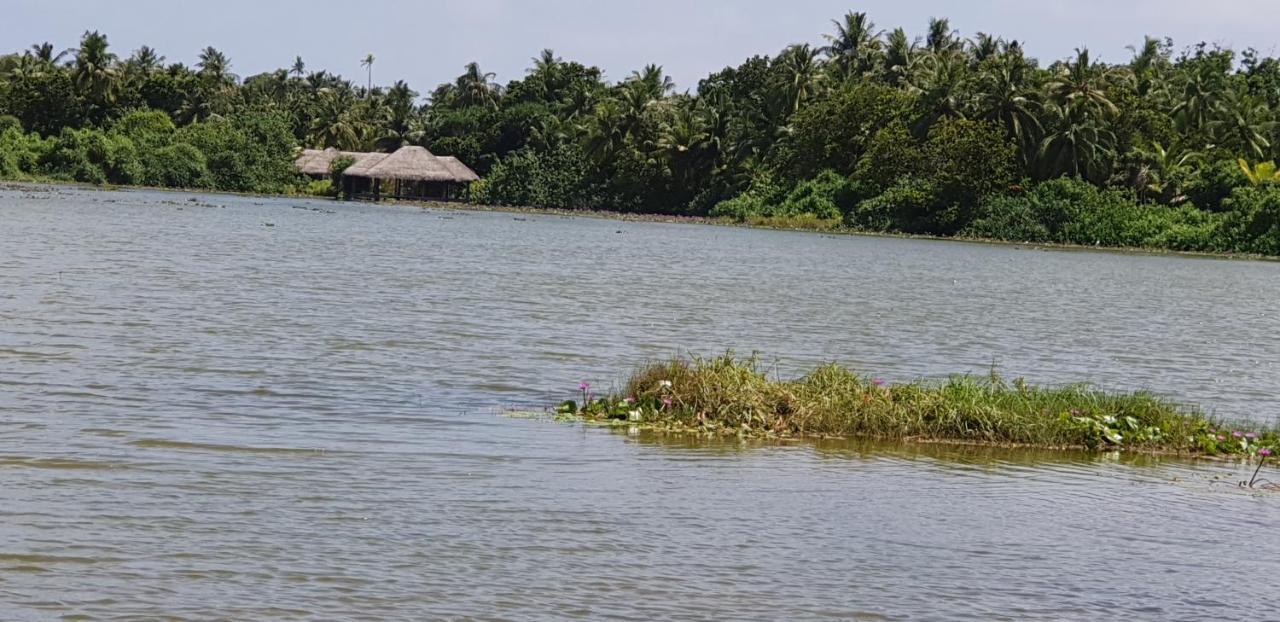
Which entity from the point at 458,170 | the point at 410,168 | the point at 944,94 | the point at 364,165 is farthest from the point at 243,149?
the point at 944,94

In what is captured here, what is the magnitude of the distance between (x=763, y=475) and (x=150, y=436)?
536 centimetres

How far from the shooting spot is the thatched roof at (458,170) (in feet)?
372

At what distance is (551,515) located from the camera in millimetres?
10516

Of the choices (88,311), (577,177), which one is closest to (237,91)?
(577,177)

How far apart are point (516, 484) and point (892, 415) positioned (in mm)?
4783

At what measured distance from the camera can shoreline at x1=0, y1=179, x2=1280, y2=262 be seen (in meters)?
78.9

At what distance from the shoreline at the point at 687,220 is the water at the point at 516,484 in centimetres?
5301

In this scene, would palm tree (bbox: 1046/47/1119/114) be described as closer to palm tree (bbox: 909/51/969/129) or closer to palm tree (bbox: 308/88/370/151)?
palm tree (bbox: 909/51/969/129)

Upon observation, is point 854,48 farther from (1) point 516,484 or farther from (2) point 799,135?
(1) point 516,484

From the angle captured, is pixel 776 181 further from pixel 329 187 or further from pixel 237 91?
pixel 237 91

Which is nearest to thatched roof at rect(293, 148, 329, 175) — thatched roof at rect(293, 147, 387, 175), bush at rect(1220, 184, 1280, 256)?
thatched roof at rect(293, 147, 387, 175)

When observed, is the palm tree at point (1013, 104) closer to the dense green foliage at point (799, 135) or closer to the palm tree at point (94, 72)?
the dense green foliage at point (799, 135)

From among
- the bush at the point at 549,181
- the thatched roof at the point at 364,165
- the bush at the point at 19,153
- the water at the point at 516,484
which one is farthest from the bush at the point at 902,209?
the bush at the point at 19,153

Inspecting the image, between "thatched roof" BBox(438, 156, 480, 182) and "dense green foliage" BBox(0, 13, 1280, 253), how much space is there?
4.07 feet
